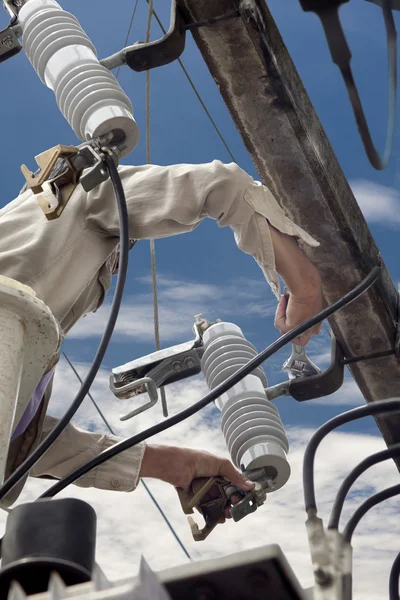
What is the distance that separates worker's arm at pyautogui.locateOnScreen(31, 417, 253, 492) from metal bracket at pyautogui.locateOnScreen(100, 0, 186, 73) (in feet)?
3.55

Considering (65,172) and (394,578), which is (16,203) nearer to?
(65,172)

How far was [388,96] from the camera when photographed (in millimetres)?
1109

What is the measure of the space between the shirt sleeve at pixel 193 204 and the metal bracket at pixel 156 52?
30 cm

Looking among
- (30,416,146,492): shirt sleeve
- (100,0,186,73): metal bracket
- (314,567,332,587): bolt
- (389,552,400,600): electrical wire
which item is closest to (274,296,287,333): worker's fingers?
(30,416,146,492): shirt sleeve

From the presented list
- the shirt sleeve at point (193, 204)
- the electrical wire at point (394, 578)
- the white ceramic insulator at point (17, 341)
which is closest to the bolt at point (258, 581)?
the white ceramic insulator at point (17, 341)

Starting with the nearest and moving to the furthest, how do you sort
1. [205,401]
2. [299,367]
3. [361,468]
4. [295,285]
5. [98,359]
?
[361,468] → [98,359] → [205,401] → [295,285] → [299,367]

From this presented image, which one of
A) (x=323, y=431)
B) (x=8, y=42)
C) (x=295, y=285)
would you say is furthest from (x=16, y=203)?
(x=323, y=431)

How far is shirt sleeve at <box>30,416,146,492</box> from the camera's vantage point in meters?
2.32

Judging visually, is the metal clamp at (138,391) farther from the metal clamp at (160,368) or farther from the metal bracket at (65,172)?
the metal bracket at (65,172)

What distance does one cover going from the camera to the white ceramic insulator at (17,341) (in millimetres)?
1062

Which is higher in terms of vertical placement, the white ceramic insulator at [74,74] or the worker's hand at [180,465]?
the white ceramic insulator at [74,74]

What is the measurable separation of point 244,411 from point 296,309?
35 centimetres

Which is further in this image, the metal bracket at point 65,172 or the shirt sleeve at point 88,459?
the shirt sleeve at point 88,459

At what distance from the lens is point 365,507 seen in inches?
35.5
